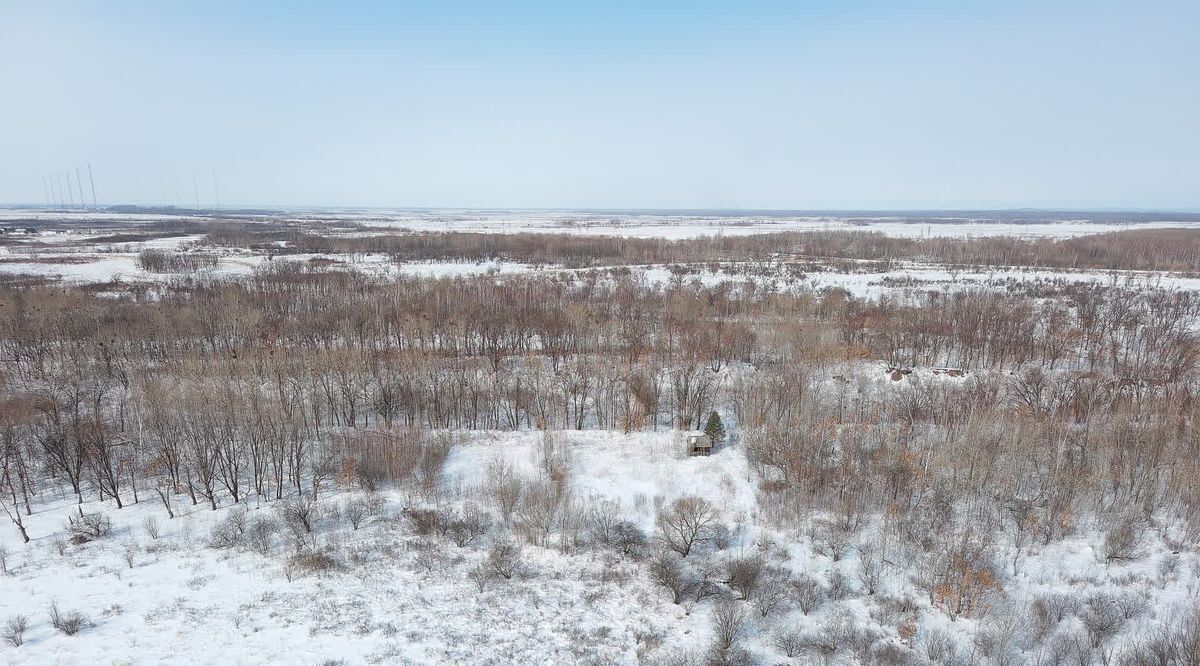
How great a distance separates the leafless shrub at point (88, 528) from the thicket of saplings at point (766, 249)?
2275 inches

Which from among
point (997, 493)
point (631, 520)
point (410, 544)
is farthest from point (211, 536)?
point (997, 493)

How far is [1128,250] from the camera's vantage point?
72000 millimetres

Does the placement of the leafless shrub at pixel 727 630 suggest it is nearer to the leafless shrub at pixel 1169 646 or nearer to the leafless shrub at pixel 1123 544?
the leafless shrub at pixel 1169 646

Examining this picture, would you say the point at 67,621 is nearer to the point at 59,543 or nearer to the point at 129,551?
the point at 129,551

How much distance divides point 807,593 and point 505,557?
7079 millimetres

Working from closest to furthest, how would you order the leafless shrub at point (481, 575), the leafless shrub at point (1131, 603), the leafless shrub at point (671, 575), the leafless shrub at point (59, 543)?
the leafless shrub at point (1131, 603)
the leafless shrub at point (671, 575)
the leafless shrub at point (481, 575)
the leafless shrub at point (59, 543)

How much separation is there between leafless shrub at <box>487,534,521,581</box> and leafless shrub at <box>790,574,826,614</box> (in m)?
6.43

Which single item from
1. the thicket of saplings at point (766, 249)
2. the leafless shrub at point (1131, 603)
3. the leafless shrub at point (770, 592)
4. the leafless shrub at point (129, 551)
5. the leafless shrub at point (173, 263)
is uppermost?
the thicket of saplings at point (766, 249)

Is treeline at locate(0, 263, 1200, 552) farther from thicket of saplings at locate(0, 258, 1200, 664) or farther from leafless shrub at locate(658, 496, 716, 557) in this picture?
leafless shrub at locate(658, 496, 716, 557)

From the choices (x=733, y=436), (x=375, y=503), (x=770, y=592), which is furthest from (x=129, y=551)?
(x=733, y=436)

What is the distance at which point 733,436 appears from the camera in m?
21.0

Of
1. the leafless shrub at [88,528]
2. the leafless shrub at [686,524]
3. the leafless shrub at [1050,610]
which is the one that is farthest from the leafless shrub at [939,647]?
the leafless shrub at [88,528]

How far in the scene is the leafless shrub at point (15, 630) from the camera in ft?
34.4

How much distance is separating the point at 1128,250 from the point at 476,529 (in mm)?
93279
